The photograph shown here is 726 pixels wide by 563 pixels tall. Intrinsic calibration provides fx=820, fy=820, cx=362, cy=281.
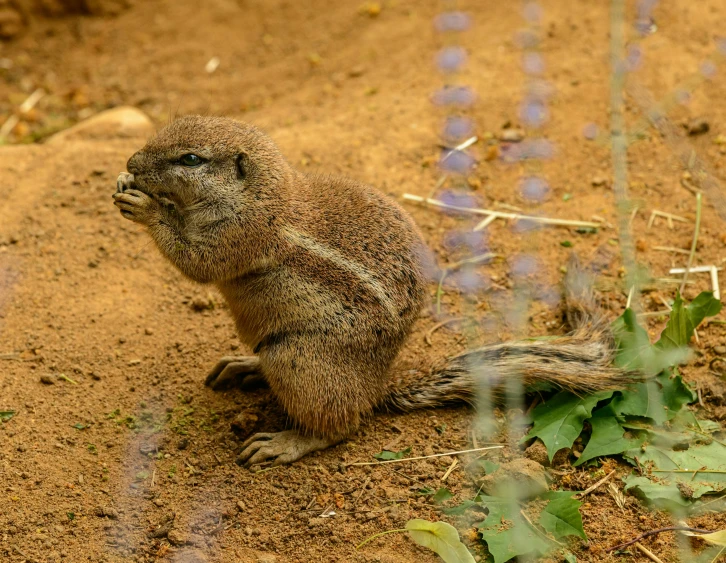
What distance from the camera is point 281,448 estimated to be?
151 inches

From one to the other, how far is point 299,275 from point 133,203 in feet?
2.78

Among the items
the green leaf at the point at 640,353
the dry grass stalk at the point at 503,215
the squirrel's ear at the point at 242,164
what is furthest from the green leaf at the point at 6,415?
the green leaf at the point at 640,353

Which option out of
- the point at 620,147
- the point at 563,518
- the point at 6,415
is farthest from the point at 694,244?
the point at 6,415

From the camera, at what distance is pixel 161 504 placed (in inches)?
141

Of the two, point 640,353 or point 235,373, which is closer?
point 640,353

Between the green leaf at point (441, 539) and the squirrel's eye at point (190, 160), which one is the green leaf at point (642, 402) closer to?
the green leaf at point (441, 539)

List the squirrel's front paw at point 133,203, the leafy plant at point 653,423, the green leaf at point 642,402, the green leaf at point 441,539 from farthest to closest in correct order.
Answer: the squirrel's front paw at point 133,203, the green leaf at point 642,402, the leafy plant at point 653,423, the green leaf at point 441,539

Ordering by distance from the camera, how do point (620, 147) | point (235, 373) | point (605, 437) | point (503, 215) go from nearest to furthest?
1. point (605, 437)
2. point (235, 373)
3. point (620, 147)
4. point (503, 215)

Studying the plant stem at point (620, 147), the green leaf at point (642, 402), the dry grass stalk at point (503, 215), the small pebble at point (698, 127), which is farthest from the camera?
the small pebble at point (698, 127)

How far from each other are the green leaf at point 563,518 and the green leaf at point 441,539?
371mm

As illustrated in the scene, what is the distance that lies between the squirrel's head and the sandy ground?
1.07 m

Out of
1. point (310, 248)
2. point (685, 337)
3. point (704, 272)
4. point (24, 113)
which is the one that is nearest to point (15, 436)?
point (310, 248)

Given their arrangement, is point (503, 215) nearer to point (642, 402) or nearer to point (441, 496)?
point (642, 402)

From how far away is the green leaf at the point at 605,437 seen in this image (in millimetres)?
3604
